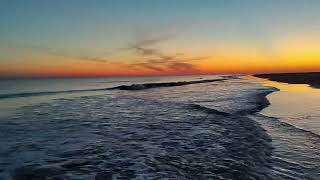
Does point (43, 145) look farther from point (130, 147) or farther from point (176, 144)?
point (176, 144)

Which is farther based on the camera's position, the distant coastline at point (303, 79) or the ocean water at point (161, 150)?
the distant coastline at point (303, 79)

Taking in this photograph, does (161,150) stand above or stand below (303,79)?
below

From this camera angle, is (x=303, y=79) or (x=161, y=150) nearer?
(x=161, y=150)

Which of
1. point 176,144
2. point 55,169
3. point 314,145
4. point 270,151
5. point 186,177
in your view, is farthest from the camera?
point 176,144

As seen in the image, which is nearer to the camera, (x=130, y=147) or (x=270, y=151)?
(x=270, y=151)

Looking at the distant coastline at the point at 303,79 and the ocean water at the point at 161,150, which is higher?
the distant coastline at the point at 303,79

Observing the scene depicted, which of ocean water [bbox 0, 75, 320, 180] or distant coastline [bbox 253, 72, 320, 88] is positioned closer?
ocean water [bbox 0, 75, 320, 180]

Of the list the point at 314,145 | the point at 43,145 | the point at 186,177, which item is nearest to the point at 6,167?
the point at 43,145

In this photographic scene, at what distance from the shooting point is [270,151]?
881 centimetres

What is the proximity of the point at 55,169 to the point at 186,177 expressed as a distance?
3.14m

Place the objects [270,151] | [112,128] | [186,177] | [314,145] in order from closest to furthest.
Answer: [186,177]
[270,151]
[314,145]
[112,128]

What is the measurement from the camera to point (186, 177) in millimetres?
6836

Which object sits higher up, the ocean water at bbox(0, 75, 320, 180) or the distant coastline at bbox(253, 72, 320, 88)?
the distant coastline at bbox(253, 72, 320, 88)

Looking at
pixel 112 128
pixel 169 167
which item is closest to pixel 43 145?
pixel 112 128
